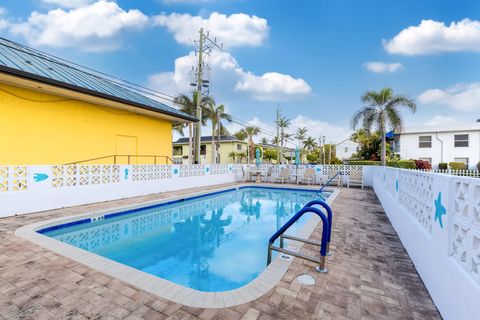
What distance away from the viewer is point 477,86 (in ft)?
60.6

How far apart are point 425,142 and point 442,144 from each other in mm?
1342

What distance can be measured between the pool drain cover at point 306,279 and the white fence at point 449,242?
4.30 feet

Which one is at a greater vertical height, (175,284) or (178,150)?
(178,150)

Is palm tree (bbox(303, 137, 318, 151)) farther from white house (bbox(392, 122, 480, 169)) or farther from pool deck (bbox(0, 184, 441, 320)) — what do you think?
pool deck (bbox(0, 184, 441, 320))

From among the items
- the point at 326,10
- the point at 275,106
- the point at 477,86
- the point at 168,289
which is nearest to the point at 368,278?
the point at 168,289

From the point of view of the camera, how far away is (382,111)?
58.4ft

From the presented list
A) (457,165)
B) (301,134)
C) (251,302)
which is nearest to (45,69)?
(251,302)

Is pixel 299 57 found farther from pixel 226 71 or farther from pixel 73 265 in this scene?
pixel 73 265

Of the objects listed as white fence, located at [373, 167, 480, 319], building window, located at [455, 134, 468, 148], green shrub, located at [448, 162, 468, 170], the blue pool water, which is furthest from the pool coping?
building window, located at [455, 134, 468, 148]

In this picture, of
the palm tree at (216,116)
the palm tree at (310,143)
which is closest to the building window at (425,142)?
the palm tree at (216,116)

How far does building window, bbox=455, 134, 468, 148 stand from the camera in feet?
72.2

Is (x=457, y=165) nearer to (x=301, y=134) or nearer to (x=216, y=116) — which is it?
(x=216, y=116)

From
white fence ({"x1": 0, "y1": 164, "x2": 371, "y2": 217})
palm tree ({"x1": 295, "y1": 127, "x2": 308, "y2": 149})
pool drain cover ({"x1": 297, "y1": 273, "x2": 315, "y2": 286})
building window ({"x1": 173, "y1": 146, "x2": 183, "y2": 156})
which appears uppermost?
palm tree ({"x1": 295, "y1": 127, "x2": 308, "y2": 149})

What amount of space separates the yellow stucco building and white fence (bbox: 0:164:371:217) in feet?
8.93
